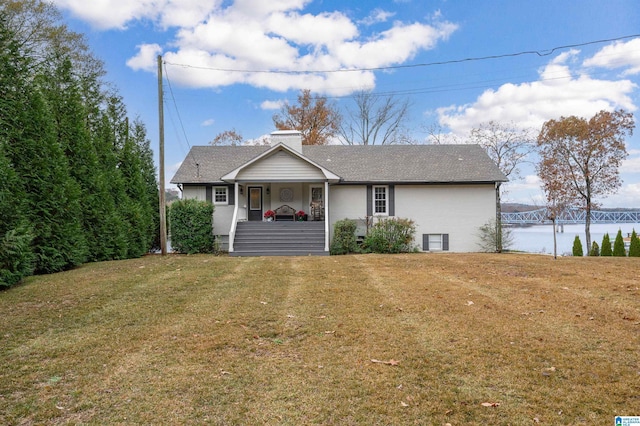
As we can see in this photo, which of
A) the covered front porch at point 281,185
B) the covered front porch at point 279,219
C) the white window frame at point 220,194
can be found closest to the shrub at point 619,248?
the covered front porch at point 281,185

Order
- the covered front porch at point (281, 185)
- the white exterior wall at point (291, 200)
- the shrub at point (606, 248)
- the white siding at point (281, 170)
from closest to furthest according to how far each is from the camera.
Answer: the covered front porch at point (281, 185) < the white siding at point (281, 170) < the white exterior wall at point (291, 200) < the shrub at point (606, 248)

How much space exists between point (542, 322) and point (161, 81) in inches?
572

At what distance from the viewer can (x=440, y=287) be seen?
25.5ft

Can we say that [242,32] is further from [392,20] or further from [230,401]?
[230,401]

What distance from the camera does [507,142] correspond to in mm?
28656

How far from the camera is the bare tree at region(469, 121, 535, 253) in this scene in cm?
2809

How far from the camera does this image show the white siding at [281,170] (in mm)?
16609

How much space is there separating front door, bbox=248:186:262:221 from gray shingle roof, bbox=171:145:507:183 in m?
1.64

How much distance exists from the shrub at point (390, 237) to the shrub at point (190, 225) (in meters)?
6.79

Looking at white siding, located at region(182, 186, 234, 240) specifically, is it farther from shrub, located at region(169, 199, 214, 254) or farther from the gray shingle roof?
shrub, located at region(169, 199, 214, 254)

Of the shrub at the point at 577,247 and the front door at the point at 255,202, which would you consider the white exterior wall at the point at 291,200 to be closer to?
the front door at the point at 255,202

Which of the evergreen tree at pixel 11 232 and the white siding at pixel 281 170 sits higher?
the white siding at pixel 281 170

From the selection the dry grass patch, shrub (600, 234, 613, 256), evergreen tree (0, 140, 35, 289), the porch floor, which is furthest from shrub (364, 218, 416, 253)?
shrub (600, 234, 613, 256)

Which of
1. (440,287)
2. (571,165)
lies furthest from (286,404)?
(571,165)
